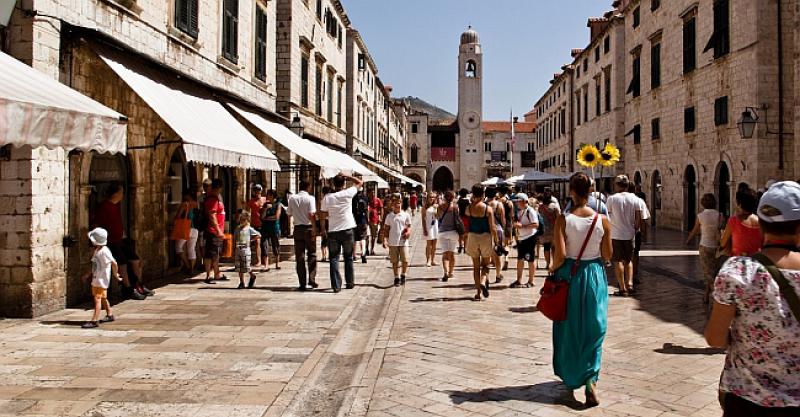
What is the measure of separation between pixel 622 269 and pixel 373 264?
20.2 feet

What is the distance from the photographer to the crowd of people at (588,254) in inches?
98.8

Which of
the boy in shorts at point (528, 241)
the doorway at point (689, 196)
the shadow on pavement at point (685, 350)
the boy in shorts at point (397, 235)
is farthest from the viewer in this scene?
the doorway at point (689, 196)

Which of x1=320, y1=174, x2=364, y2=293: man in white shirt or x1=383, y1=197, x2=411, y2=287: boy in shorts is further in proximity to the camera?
x1=383, y1=197, x2=411, y2=287: boy in shorts

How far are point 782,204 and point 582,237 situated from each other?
233 centimetres

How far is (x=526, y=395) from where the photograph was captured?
15.9 ft

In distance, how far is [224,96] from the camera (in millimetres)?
13539

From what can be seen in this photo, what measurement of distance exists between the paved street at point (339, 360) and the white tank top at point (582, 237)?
3.63 ft

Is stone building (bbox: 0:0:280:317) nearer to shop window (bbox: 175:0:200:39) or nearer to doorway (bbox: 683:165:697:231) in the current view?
shop window (bbox: 175:0:200:39)

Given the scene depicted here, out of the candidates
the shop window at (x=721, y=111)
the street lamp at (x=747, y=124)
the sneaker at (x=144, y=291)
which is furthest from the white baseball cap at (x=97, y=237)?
the shop window at (x=721, y=111)

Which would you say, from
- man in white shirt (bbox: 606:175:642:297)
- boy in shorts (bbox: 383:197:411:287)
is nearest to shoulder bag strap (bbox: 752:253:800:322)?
man in white shirt (bbox: 606:175:642:297)

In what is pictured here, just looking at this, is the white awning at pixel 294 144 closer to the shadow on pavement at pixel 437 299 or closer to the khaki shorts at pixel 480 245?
the shadow on pavement at pixel 437 299

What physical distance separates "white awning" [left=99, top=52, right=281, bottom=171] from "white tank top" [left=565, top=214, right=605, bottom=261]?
5399 millimetres

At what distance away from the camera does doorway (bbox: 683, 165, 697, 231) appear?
22.0 meters

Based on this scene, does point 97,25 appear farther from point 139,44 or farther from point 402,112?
point 402,112
